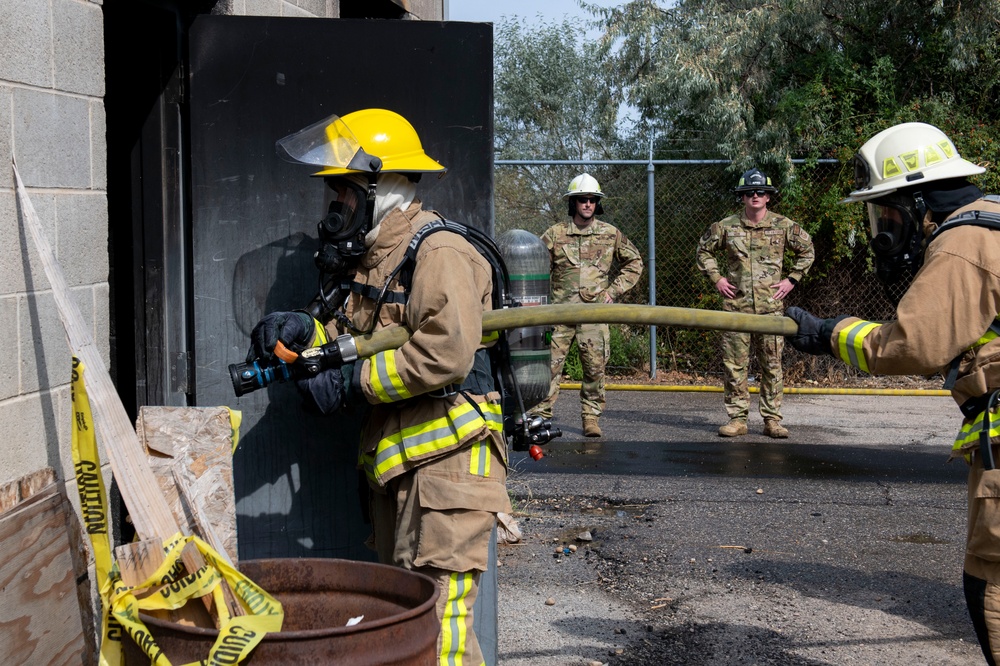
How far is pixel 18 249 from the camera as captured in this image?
2.77 meters

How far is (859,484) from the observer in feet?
23.0

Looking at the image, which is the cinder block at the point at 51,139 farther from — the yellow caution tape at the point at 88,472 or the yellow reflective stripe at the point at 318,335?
the yellow reflective stripe at the point at 318,335

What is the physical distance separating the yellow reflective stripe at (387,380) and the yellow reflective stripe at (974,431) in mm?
1698

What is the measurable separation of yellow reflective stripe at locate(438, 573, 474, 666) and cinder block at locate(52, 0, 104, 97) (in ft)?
6.13

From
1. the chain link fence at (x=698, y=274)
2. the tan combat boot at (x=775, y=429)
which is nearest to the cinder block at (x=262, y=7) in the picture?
the tan combat boot at (x=775, y=429)

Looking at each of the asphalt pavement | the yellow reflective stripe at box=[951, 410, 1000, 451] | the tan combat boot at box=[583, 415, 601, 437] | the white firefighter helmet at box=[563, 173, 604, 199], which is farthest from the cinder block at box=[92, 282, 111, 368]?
the white firefighter helmet at box=[563, 173, 604, 199]

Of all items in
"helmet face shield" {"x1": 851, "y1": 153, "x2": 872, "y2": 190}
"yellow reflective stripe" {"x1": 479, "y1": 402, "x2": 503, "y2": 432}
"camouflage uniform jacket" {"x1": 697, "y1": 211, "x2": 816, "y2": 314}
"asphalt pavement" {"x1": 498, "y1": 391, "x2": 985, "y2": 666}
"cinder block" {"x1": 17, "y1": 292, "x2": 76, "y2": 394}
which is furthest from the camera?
"camouflage uniform jacket" {"x1": 697, "y1": 211, "x2": 816, "y2": 314}

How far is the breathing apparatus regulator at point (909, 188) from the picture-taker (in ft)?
10.8

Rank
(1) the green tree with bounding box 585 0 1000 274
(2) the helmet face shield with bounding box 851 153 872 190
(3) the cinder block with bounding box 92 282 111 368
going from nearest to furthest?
(3) the cinder block with bounding box 92 282 111 368, (2) the helmet face shield with bounding box 851 153 872 190, (1) the green tree with bounding box 585 0 1000 274

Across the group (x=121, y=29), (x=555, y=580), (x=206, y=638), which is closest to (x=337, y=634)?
(x=206, y=638)

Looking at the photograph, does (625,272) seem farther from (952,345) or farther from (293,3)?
(952,345)

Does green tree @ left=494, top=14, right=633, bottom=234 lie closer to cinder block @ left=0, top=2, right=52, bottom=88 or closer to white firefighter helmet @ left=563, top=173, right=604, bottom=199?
white firefighter helmet @ left=563, top=173, right=604, bottom=199

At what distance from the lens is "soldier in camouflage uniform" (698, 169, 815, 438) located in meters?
8.72

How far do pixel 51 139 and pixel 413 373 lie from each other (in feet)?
4.05
